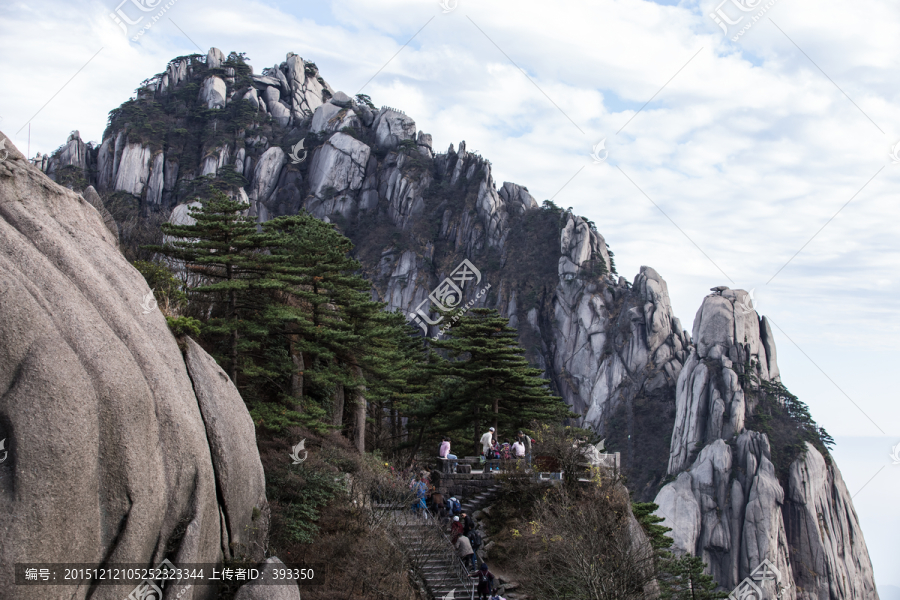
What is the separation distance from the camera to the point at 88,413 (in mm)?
9094

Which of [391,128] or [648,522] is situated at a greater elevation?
[391,128]

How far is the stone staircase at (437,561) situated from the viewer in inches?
588

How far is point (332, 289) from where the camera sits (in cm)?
2169

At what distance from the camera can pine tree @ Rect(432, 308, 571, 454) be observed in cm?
2614

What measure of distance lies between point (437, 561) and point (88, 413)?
31.2 feet

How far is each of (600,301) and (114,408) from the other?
8014cm

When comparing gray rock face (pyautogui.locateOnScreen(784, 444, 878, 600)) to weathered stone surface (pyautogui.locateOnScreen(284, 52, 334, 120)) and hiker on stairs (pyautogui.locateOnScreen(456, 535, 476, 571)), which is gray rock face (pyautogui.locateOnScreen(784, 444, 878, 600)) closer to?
hiker on stairs (pyautogui.locateOnScreen(456, 535, 476, 571))

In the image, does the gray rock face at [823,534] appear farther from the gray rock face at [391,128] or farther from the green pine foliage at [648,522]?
the gray rock face at [391,128]

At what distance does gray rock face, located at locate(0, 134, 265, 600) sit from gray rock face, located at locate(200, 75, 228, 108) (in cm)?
9469

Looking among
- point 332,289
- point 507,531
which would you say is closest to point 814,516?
point 507,531

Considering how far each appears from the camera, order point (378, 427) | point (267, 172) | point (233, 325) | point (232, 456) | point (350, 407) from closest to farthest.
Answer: point (232, 456) < point (233, 325) < point (350, 407) < point (378, 427) < point (267, 172)

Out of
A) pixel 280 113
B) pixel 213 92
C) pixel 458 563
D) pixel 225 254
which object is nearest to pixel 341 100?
pixel 280 113

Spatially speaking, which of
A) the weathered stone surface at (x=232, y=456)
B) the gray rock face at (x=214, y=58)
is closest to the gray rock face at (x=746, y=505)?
the weathered stone surface at (x=232, y=456)

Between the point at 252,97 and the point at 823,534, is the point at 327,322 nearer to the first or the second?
the point at 823,534
